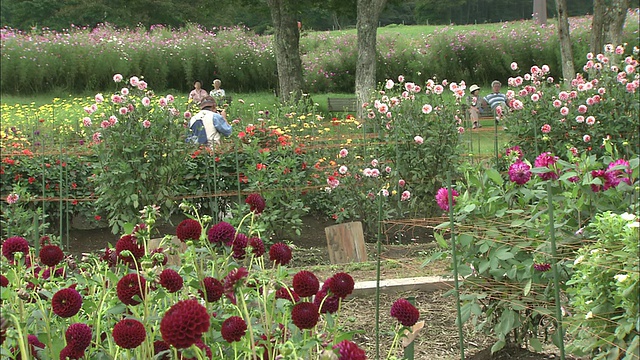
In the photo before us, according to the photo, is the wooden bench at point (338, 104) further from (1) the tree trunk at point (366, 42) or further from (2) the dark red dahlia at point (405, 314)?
(2) the dark red dahlia at point (405, 314)

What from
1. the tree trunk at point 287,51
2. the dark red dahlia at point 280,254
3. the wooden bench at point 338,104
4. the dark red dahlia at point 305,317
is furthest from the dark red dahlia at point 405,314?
the wooden bench at point 338,104

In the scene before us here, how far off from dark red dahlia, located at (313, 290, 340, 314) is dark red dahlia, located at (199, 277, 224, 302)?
26cm

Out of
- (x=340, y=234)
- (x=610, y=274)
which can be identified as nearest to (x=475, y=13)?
(x=340, y=234)

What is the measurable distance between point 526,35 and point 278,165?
64.3 ft

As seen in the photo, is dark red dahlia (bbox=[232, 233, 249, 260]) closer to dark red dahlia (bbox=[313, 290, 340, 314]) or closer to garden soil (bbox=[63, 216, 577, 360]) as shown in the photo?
dark red dahlia (bbox=[313, 290, 340, 314])

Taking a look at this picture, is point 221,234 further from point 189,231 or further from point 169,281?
point 169,281

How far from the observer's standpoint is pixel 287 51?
1548cm

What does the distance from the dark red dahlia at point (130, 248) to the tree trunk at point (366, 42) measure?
12.5 meters

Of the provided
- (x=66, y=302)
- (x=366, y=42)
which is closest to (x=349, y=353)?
(x=66, y=302)

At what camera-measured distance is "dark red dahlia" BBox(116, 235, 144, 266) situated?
6.81 feet

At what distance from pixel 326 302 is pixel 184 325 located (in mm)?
612

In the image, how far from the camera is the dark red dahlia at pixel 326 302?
1.99 metres

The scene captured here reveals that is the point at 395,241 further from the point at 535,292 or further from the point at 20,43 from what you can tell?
the point at 20,43

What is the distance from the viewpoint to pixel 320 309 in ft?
6.55
